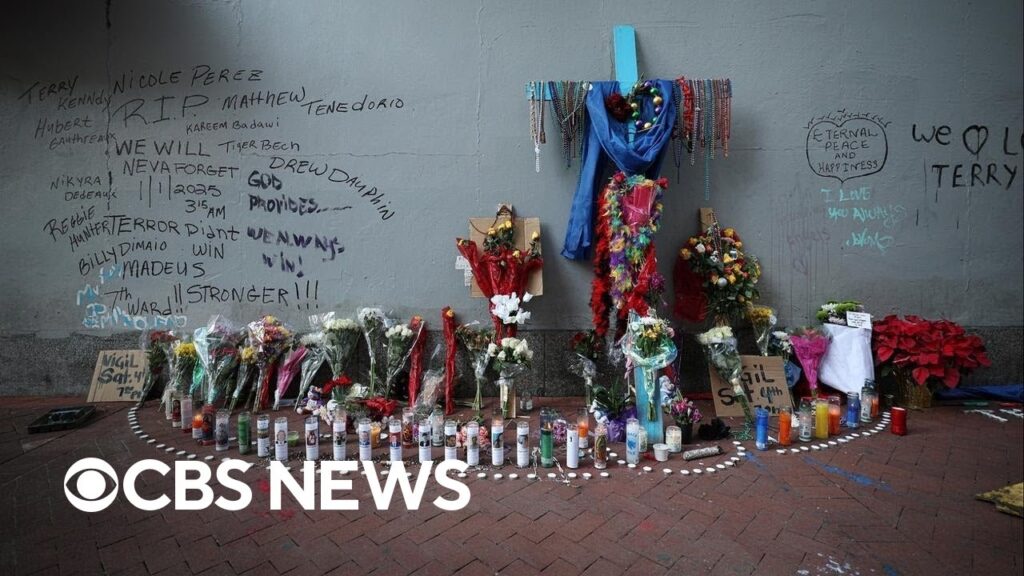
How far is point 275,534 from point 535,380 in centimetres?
314

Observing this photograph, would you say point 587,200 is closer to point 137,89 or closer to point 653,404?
point 653,404

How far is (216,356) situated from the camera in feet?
16.3

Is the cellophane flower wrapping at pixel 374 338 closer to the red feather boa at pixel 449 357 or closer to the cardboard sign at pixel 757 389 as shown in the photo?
the red feather boa at pixel 449 357

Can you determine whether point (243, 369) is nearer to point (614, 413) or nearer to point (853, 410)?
point (614, 413)

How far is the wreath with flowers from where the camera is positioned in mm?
4477

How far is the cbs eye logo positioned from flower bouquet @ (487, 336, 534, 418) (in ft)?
9.35

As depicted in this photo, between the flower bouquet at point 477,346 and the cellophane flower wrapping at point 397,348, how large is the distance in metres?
0.48

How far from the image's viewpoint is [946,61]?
5.71 m

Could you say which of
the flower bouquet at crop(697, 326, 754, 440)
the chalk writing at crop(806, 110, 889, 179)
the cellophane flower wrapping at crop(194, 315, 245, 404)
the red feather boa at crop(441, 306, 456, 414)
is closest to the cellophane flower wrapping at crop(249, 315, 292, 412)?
the cellophane flower wrapping at crop(194, 315, 245, 404)

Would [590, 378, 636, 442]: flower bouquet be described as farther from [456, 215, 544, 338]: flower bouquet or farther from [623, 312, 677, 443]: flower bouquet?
[456, 215, 544, 338]: flower bouquet

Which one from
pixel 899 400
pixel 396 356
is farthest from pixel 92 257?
pixel 899 400

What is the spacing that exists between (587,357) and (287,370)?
3.06 m

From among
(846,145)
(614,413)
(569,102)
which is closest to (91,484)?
(614,413)

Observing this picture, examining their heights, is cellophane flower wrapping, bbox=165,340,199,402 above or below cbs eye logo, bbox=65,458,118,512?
above
